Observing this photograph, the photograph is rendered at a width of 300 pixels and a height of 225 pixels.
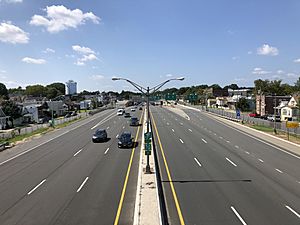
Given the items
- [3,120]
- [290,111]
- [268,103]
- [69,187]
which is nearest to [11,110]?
[3,120]

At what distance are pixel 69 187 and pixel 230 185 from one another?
9.39 m

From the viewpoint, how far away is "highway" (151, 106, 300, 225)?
13711 millimetres

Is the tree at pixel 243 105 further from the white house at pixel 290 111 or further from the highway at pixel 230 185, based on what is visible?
the highway at pixel 230 185

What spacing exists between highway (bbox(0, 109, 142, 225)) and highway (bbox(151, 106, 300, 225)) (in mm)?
2530

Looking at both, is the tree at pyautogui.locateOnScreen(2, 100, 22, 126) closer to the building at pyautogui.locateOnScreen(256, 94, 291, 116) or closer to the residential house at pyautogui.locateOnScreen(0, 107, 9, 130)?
the residential house at pyautogui.locateOnScreen(0, 107, 9, 130)

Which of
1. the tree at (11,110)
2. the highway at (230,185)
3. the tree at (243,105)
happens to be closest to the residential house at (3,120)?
the tree at (11,110)

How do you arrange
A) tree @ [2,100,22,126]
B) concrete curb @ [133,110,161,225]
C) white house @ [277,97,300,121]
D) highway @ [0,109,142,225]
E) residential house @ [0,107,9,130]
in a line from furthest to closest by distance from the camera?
tree @ [2,100,22,126] < white house @ [277,97,300,121] < residential house @ [0,107,9,130] < highway @ [0,109,142,225] < concrete curb @ [133,110,161,225]

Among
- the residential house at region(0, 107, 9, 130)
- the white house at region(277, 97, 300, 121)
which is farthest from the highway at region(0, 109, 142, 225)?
the white house at region(277, 97, 300, 121)

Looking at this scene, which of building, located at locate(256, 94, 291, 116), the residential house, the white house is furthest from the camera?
building, located at locate(256, 94, 291, 116)

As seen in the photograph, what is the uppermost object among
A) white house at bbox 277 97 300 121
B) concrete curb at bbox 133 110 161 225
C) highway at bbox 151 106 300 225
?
white house at bbox 277 97 300 121

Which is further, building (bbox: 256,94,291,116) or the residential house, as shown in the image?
building (bbox: 256,94,291,116)

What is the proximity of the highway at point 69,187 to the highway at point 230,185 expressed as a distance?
2.53 metres

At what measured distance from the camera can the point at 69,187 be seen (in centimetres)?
1847

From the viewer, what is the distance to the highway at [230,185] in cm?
1371
